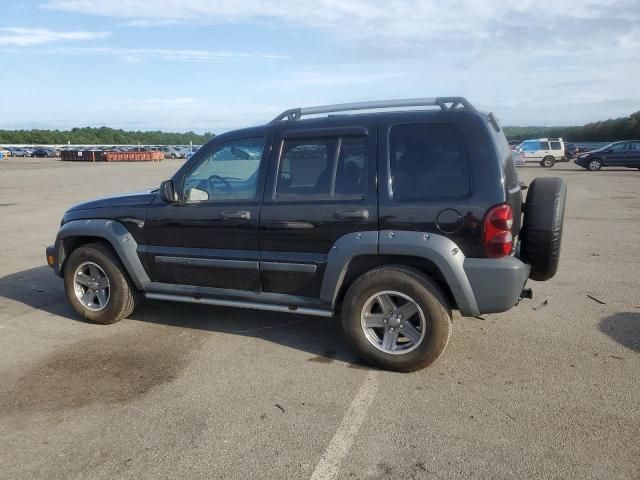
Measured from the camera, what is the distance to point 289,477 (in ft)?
9.18

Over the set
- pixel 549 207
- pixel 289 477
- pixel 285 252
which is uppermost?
pixel 549 207

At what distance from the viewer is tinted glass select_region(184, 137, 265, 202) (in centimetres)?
459

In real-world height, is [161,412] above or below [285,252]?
below

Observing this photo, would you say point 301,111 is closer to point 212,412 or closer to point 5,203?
point 212,412

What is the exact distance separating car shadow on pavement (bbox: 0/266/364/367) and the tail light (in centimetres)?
136

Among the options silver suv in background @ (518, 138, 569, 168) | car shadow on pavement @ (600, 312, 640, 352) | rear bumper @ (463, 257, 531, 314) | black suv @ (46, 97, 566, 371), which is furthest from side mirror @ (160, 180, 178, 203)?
silver suv in background @ (518, 138, 569, 168)

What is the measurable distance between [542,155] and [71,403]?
118 ft

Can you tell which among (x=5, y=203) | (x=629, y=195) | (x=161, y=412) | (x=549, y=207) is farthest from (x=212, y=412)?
(x=629, y=195)

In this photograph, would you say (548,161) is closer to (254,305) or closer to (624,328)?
(624,328)

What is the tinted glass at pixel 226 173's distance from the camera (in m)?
4.59

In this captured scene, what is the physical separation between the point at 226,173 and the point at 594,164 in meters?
29.4

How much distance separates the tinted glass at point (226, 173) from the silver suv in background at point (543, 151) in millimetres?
33111

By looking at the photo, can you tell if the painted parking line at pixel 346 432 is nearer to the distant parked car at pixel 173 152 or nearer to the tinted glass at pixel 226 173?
the tinted glass at pixel 226 173

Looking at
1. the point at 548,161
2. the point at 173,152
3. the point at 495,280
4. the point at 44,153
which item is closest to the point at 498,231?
the point at 495,280
